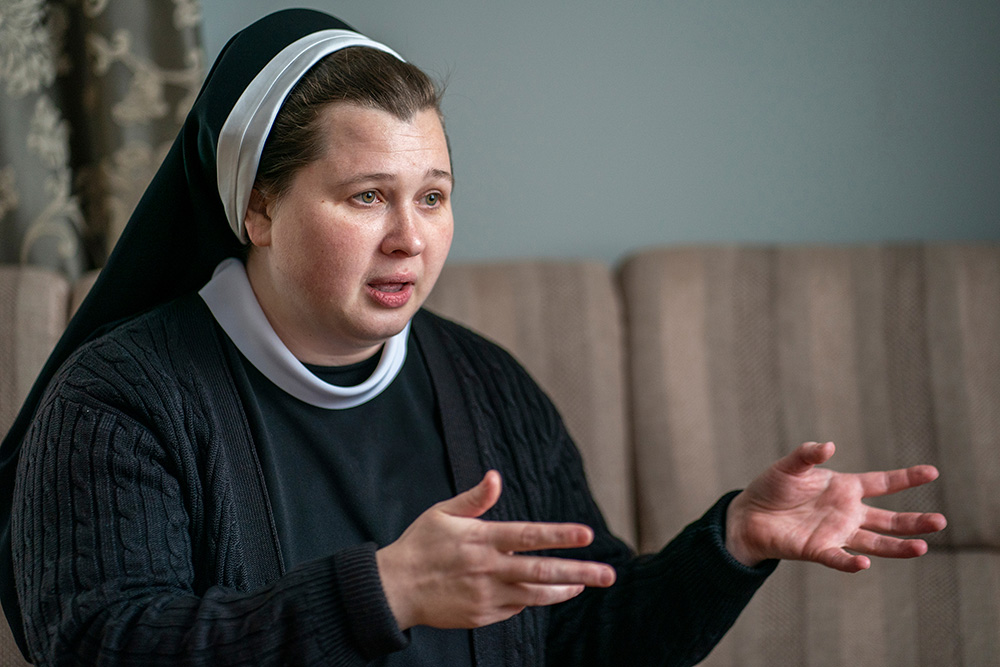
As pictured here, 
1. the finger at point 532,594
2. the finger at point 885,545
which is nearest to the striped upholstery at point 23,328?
the finger at point 532,594

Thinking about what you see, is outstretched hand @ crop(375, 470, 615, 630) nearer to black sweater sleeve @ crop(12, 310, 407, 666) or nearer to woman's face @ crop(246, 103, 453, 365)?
black sweater sleeve @ crop(12, 310, 407, 666)

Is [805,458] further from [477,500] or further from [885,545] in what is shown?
[477,500]

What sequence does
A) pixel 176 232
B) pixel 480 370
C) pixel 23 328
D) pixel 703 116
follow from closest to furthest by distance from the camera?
pixel 176 232, pixel 480 370, pixel 23 328, pixel 703 116

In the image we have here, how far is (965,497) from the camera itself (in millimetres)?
1631

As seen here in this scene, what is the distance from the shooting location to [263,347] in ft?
3.85

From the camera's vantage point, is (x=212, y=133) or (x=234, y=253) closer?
(x=212, y=133)

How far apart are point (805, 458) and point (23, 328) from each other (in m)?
1.34

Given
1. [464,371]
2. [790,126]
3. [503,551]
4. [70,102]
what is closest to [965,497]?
[790,126]

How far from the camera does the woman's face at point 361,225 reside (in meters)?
1.08

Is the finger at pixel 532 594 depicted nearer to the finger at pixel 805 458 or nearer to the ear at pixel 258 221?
the finger at pixel 805 458

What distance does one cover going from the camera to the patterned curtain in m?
1.70

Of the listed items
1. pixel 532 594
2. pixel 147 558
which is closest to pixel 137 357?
pixel 147 558

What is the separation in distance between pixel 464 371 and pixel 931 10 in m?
1.31

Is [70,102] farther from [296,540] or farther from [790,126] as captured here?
[790,126]
